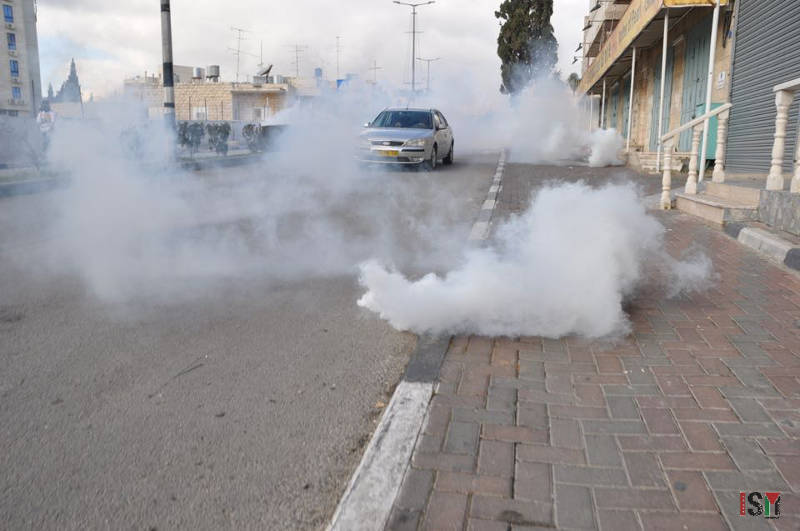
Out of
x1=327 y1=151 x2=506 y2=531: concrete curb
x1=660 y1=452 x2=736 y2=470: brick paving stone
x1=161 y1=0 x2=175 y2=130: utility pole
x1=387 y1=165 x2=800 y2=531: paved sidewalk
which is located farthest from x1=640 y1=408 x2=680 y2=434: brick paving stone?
x1=161 y1=0 x2=175 y2=130: utility pole

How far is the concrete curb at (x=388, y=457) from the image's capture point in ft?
6.82

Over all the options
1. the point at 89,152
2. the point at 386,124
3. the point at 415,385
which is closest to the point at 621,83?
the point at 386,124

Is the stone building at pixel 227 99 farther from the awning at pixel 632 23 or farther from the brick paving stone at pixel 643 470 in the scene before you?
the brick paving stone at pixel 643 470

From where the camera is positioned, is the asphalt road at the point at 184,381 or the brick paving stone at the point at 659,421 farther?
the brick paving stone at the point at 659,421

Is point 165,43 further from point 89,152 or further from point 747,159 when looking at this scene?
point 747,159

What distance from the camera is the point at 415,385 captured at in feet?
10.1

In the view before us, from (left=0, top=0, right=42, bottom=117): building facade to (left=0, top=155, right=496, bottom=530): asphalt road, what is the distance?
1.94 metres

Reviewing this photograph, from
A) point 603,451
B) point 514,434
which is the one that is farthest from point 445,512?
point 603,451

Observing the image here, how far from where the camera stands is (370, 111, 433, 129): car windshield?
631 inches

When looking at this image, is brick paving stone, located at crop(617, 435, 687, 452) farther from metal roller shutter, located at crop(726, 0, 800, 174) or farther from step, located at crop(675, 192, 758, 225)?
metal roller shutter, located at crop(726, 0, 800, 174)

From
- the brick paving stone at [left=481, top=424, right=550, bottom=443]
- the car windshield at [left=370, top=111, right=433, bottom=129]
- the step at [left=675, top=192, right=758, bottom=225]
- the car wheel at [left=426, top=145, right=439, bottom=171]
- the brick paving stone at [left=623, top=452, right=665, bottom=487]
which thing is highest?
the car windshield at [left=370, top=111, right=433, bottom=129]

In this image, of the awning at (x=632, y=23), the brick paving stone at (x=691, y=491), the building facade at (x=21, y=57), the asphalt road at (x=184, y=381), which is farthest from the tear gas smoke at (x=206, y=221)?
the awning at (x=632, y=23)

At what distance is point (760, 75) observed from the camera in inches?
408

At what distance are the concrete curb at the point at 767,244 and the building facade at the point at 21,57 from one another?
728 cm
